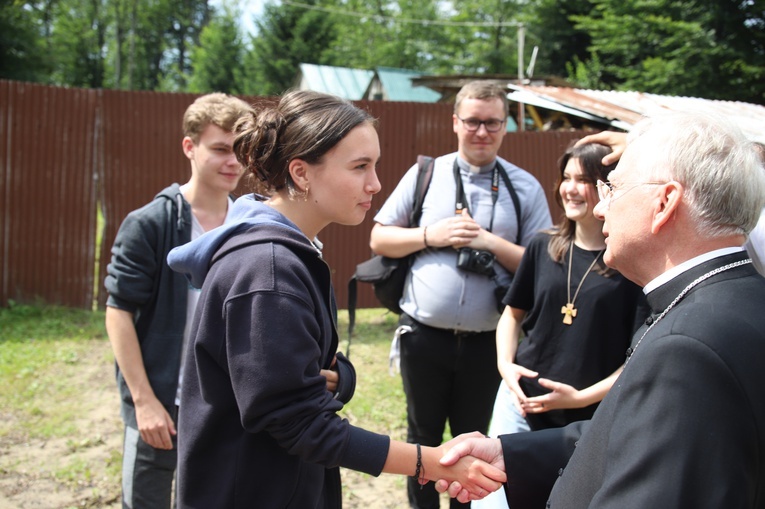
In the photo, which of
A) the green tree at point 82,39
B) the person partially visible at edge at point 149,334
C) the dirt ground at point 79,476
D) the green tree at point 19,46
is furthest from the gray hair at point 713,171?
the green tree at point 82,39

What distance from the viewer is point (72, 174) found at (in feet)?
24.4

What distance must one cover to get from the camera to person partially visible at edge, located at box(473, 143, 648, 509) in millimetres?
275

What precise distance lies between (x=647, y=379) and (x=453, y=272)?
6.63 ft

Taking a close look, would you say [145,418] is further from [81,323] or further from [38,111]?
[38,111]

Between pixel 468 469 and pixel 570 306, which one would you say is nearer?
pixel 468 469

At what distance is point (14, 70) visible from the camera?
20.9 m

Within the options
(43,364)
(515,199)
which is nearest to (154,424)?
(515,199)

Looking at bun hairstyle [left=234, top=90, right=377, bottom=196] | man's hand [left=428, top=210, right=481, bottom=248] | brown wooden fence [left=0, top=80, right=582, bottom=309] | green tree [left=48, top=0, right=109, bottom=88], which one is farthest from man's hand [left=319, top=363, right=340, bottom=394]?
green tree [left=48, top=0, right=109, bottom=88]

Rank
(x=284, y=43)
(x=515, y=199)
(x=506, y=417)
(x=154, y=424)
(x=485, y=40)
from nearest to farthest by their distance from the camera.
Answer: (x=154, y=424) < (x=506, y=417) < (x=515, y=199) < (x=284, y=43) < (x=485, y=40)

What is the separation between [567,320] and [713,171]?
140 cm

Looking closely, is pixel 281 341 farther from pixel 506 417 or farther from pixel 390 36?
pixel 390 36

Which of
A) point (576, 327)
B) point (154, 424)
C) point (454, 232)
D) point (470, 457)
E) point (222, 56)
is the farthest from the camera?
point (222, 56)

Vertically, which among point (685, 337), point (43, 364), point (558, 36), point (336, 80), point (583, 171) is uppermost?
point (558, 36)

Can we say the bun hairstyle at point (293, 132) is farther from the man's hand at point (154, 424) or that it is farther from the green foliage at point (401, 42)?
the green foliage at point (401, 42)
